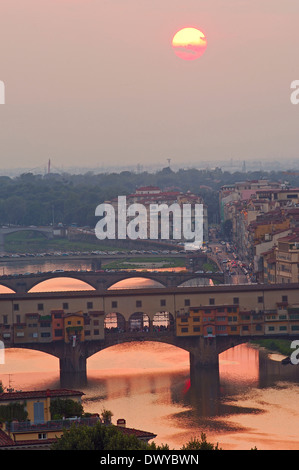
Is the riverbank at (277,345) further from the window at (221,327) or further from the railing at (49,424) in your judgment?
the railing at (49,424)

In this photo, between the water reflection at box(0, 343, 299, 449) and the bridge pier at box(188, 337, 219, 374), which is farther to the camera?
the bridge pier at box(188, 337, 219, 374)

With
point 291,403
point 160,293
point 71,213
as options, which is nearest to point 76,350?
point 160,293

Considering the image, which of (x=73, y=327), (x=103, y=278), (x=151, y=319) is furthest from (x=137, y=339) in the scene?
(x=103, y=278)

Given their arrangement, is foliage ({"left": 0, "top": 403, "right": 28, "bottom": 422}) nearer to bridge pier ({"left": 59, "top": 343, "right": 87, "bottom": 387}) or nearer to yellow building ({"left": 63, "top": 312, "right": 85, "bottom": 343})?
bridge pier ({"left": 59, "top": 343, "right": 87, "bottom": 387})

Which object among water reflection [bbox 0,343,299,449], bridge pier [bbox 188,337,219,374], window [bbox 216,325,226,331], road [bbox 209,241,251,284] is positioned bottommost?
water reflection [bbox 0,343,299,449]

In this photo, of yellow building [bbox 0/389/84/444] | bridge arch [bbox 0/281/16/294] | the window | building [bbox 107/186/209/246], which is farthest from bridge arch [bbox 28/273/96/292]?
yellow building [bbox 0/389/84/444]
